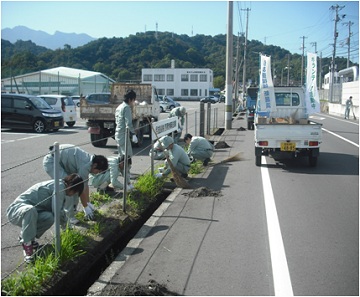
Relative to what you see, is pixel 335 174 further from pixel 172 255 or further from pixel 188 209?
pixel 172 255

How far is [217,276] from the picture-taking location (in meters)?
4.20

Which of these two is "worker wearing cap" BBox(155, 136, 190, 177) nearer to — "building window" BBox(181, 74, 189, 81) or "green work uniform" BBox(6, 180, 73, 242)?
"green work uniform" BBox(6, 180, 73, 242)

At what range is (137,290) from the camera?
3846mm

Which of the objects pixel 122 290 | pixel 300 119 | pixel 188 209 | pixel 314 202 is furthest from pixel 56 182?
pixel 300 119

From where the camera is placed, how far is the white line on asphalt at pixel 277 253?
398cm

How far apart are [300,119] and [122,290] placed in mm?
10308

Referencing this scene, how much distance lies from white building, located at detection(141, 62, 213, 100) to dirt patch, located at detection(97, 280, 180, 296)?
83006mm

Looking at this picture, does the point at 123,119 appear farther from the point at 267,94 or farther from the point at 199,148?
the point at 267,94

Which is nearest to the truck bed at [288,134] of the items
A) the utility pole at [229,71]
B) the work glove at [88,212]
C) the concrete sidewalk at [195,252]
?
the concrete sidewalk at [195,252]

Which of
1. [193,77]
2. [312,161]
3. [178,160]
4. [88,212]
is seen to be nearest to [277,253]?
[88,212]

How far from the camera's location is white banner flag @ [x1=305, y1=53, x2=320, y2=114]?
12.1 metres

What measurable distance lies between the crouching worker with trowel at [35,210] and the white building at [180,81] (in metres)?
82.1

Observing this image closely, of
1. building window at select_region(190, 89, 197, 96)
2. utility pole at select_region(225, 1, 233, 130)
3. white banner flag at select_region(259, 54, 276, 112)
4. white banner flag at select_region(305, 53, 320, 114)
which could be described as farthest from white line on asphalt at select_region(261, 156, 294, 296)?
building window at select_region(190, 89, 197, 96)

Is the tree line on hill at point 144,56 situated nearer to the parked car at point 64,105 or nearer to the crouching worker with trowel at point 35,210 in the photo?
the parked car at point 64,105
